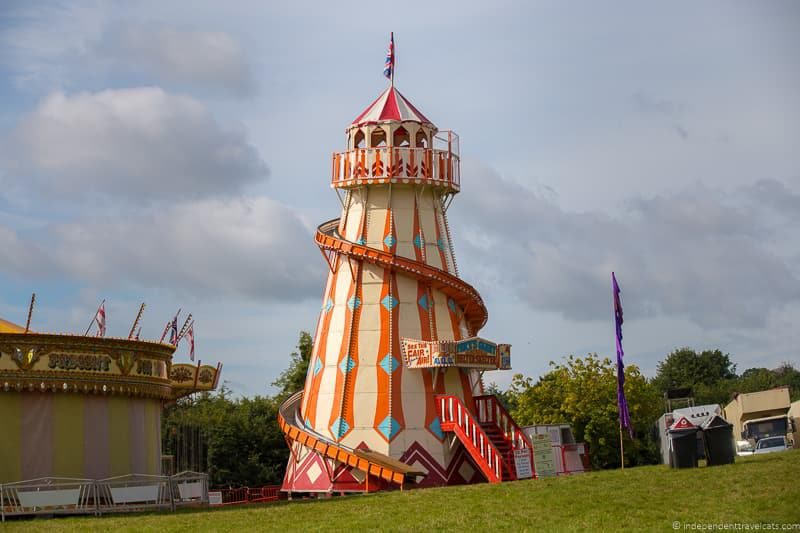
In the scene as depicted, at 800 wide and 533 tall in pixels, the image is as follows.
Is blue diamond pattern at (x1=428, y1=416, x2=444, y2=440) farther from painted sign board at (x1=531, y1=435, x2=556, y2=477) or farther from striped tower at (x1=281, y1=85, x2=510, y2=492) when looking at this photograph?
painted sign board at (x1=531, y1=435, x2=556, y2=477)

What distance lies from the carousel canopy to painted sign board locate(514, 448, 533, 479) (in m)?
16.0

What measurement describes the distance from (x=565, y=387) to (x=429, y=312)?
13.3m

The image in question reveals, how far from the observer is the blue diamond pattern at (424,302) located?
2072 inches

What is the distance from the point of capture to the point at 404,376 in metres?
51.2

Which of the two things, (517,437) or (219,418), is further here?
(219,418)

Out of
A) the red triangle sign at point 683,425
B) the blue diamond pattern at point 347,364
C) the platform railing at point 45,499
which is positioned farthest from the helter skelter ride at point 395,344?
the platform railing at point 45,499

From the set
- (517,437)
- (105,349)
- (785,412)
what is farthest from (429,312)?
(785,412)

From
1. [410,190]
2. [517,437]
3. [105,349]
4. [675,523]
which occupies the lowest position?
[675,523]

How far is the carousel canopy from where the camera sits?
54.5 metres

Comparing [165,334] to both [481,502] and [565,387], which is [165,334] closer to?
[481,502]

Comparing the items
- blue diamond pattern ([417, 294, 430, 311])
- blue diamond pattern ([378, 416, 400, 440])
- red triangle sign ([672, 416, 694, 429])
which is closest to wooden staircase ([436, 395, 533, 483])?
blue diamond pattern ([378, 416, 400, 440])

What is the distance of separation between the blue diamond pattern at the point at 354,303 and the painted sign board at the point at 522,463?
10243mm

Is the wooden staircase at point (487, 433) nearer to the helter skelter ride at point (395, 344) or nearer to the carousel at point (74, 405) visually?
the helter skelter ride at point (395, 344)

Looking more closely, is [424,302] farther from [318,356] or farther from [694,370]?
[694,370]
